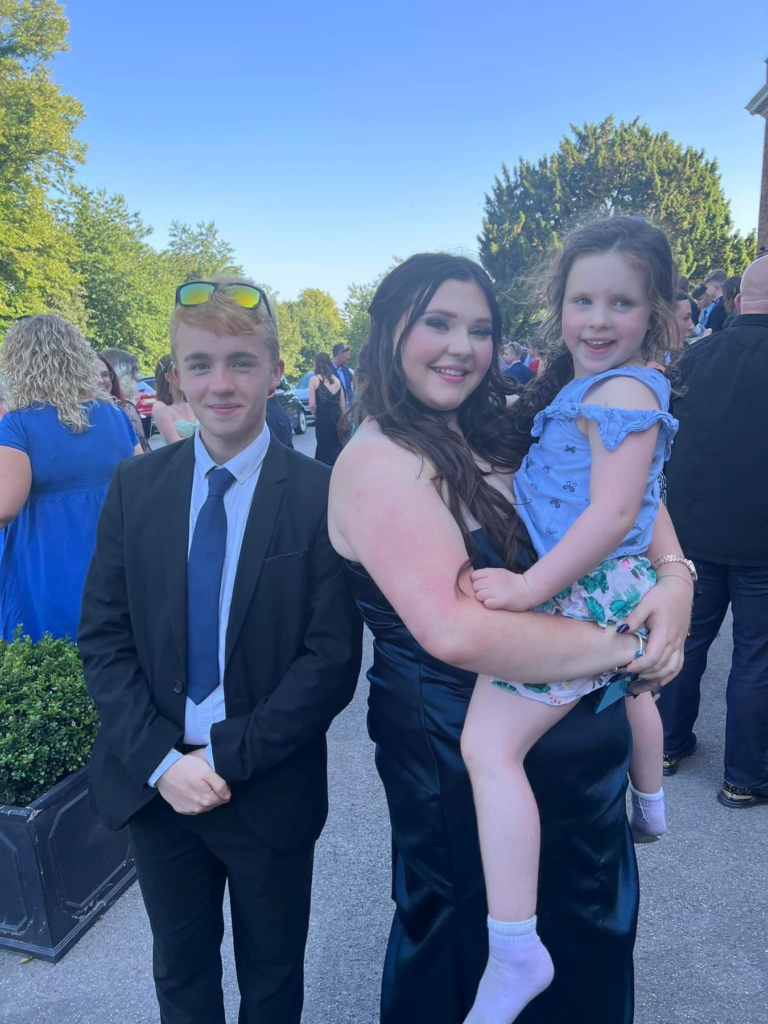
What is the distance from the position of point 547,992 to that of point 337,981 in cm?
107

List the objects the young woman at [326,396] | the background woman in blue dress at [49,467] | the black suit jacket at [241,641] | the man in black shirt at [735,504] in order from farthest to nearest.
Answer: the young woman at [326,396], the man in black shirt at [735,504], the background woman in blue dress at [49,467], the black suit jacket at [241,641]

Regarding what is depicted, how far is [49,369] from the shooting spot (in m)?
2.80

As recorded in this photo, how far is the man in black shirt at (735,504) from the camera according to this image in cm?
311

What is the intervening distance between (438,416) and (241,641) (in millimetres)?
713

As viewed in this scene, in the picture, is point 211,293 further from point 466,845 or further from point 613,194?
point 613,194

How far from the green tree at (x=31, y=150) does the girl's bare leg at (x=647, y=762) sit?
25729 millimetres

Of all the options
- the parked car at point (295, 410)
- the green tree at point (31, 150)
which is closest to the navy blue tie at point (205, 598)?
the parked car at point (295, 410)

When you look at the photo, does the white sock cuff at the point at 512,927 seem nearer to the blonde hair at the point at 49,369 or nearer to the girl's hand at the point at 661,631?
the girl's hand at the point at 661,631

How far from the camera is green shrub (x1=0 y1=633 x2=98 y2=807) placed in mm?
2465

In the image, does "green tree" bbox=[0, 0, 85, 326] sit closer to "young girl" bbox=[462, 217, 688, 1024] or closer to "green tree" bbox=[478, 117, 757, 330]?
"green tree" bbox=[478, 117, 757, 330]

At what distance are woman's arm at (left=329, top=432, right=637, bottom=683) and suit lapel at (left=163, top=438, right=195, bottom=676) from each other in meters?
0.46

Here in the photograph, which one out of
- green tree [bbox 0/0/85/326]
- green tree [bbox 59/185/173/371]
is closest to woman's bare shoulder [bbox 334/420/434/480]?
green tree [bbox 0/0/85/326]

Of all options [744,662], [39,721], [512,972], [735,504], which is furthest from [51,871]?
[735,504]

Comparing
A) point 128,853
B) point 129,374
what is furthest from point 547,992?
point 129,374
